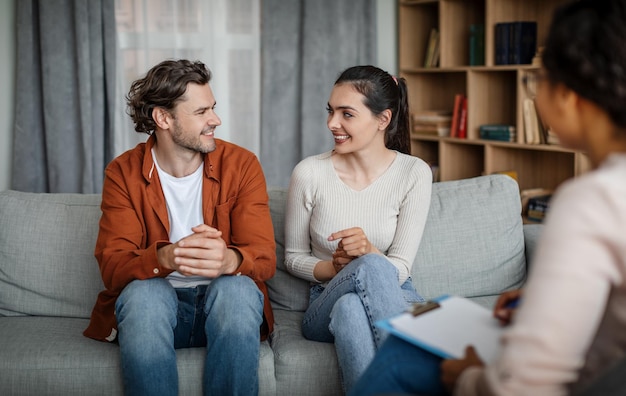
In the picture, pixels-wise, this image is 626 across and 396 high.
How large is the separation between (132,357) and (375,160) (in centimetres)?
95

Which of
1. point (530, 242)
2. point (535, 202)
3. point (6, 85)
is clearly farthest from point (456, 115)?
point (6, 85)

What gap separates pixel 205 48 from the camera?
446cm

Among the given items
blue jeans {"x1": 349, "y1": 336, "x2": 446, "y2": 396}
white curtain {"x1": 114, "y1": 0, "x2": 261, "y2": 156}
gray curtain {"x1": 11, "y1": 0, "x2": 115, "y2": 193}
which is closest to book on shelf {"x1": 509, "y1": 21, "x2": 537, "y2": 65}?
white curtain {"x1": 114, "y1": 0, "x2": 261, "y2": 156}

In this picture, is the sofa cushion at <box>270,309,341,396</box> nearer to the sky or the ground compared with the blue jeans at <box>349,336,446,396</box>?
nearer to the ground

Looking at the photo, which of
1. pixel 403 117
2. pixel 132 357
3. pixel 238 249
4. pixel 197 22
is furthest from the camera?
pixel 197 22

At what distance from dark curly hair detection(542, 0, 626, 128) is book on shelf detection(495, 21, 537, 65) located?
10.1 ft

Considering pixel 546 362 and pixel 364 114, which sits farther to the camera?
pixel 364 114

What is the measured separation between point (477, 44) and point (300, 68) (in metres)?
1.04

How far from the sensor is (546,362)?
3.30ft

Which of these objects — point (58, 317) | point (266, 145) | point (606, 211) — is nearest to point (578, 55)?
point (606, 211)

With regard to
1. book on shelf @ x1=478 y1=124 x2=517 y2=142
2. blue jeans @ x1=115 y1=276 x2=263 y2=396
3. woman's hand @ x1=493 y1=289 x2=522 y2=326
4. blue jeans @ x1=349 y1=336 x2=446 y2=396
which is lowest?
blue jeans @ x1=115 y1=276 x2=263 y2=396

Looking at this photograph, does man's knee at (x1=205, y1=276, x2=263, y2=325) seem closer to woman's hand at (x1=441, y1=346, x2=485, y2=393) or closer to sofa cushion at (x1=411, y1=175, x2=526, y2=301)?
sofa cushion at (x1=411, y1=175, x2=526, y2=301)

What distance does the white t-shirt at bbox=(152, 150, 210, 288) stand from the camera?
7.30ft

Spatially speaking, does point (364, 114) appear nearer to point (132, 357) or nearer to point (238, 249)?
point (238, 249)
